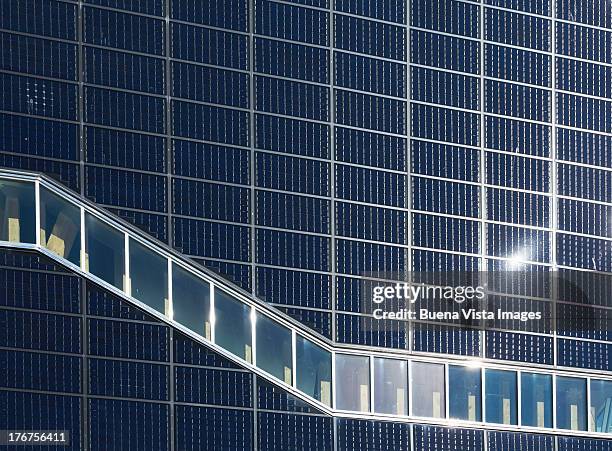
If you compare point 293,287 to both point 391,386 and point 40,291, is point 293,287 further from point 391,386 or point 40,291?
point 40,291

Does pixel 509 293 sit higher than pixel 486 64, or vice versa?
pixel 486 64

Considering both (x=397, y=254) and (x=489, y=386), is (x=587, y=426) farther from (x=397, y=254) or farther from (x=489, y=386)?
(x=397, y=254)

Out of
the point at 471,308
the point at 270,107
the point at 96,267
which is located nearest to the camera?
the point at 96,267

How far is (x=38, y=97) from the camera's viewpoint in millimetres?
56812

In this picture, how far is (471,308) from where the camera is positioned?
65.4m

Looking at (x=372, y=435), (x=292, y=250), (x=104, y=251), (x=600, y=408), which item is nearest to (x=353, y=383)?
(x=372, y=435)

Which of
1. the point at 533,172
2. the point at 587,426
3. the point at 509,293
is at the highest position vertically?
the point at 533,172

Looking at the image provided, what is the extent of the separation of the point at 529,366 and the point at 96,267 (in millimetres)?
16780

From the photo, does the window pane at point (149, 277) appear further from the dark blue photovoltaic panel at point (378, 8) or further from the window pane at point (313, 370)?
the dark blue photovoltaic panel at point (378, 8)

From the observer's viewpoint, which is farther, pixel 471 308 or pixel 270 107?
pixel 471 308

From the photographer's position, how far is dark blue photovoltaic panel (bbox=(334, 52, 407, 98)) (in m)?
63.1

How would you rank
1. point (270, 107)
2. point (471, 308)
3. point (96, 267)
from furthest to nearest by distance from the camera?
point (471, 308) < point (270, 107) < point (96, 267)

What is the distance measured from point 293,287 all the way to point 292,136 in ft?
15.6

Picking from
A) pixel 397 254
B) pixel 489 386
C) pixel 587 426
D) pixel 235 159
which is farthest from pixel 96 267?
pixel 587 426
